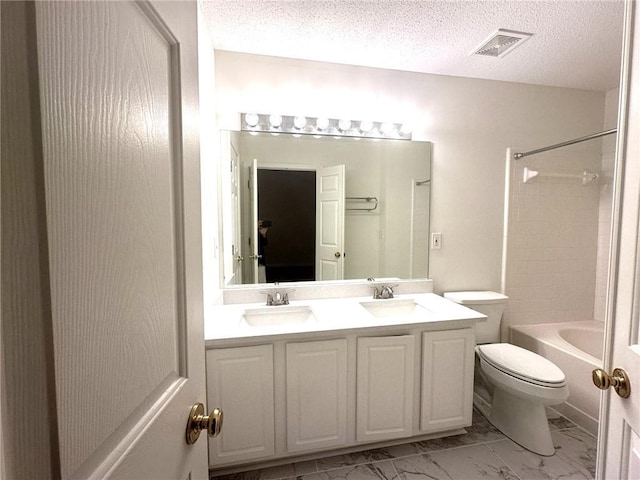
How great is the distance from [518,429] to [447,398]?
52cm

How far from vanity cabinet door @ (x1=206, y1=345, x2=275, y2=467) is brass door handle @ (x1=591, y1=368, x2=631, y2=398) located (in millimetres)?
1211

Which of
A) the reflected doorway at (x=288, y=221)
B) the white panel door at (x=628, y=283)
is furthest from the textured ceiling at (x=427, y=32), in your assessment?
the white panel door at (x=628, y=283)

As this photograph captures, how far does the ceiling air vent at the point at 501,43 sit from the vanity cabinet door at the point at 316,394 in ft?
6.30

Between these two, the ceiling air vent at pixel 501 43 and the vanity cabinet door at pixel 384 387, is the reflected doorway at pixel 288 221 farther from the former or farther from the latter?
the ceiling air vent at pixel 501 43

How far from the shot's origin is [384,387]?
1.61 meters

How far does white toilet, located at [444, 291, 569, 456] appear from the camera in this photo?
63.9 inches

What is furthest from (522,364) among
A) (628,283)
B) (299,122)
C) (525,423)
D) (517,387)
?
(299,122)

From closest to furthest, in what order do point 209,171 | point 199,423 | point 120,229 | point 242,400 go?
point 120,229 < point 199,423 < point 242,400 < point 209,171

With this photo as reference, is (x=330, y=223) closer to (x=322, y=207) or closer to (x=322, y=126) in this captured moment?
(x=322, y=207)

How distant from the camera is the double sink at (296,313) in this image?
5.84 ft

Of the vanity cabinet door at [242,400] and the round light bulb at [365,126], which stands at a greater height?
the round light bulb at [365,126]

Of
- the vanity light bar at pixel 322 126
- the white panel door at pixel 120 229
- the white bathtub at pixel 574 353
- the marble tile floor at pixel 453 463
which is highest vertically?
the vanity light bar at pixel 322 126

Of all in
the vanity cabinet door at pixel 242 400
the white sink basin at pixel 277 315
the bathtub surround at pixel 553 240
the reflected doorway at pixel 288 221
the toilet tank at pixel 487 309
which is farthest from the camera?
the bathtub surround at pixel 553 240

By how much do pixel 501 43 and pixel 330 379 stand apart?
2.17 metres
